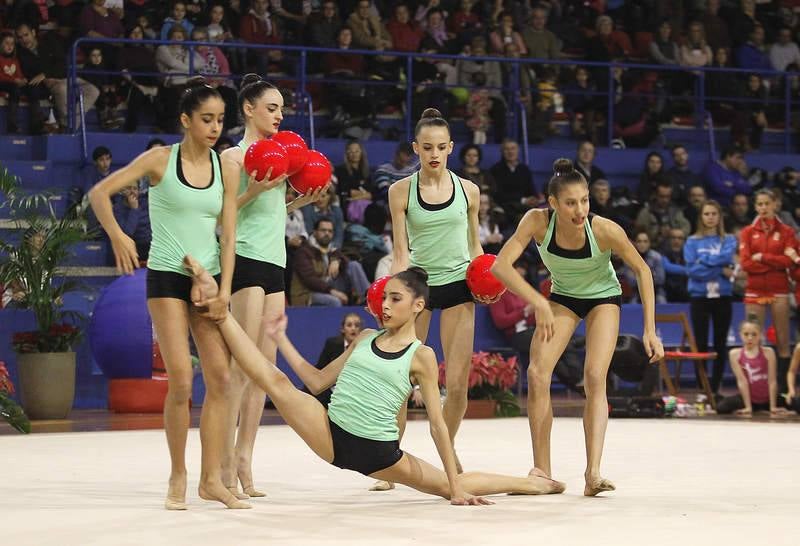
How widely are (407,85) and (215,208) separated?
9590mm

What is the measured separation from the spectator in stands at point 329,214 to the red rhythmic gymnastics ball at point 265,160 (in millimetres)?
7246

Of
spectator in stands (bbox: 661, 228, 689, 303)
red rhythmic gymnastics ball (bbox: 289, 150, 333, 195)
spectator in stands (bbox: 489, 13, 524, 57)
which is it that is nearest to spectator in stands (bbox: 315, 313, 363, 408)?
spectator in stands (bbox: 661, 228, 689, 303)

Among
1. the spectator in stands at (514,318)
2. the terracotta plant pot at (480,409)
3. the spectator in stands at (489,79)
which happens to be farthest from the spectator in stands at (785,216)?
the terracotta plant pot at (480,409)

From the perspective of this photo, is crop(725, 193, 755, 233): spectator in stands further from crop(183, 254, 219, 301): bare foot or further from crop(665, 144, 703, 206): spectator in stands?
crop(183, 254, 219, 301): bare foot

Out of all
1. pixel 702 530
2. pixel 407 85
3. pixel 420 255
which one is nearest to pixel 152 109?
pixel 407 85

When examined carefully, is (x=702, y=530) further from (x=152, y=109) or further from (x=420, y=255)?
(x=152, y=109)

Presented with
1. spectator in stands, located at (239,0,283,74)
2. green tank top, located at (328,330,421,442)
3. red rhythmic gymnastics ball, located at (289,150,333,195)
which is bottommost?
green tank top, located at (328,330,421,442)

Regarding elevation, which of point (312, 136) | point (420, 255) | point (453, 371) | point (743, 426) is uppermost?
point (312, 136)

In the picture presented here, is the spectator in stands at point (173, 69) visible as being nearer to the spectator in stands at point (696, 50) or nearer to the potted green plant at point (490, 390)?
the potted green plant at point (490, 390)

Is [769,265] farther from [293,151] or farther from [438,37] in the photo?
[293,151]

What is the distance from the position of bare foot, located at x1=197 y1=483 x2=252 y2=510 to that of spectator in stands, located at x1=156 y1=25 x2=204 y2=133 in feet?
28.6

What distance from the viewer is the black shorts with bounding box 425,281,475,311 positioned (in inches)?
277

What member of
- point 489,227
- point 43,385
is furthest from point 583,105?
point 43,385

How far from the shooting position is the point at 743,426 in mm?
10461
